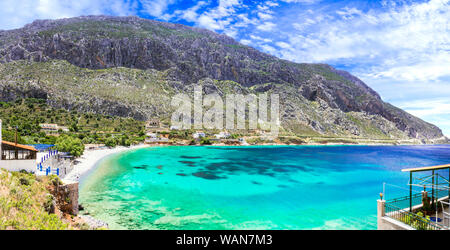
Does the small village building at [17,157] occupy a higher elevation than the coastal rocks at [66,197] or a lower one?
higher

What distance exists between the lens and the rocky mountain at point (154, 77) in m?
86.7

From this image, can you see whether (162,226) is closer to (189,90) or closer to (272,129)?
(272,129)

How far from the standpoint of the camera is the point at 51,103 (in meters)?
77.2

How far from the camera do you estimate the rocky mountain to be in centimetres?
8669

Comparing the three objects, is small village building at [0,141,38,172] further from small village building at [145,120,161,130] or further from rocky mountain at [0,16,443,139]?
rocky mountain at [0,16,443,139]

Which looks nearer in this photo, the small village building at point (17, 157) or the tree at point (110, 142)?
the small village building at point (17, 157)

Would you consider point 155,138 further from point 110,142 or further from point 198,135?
point 110,142

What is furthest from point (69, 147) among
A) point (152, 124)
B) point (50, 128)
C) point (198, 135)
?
point (198, 135)

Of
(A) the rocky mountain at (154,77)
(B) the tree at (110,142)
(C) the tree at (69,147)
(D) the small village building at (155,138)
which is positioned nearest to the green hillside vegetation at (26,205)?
(C) the tree at (69,147)

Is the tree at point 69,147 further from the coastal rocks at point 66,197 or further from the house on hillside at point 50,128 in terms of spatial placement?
the house on hillside at point 50,128

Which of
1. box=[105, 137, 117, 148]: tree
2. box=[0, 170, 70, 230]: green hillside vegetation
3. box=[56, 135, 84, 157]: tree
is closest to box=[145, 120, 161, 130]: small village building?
box=[105, 137, 117, 148]: tree

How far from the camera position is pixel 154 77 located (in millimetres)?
120938
